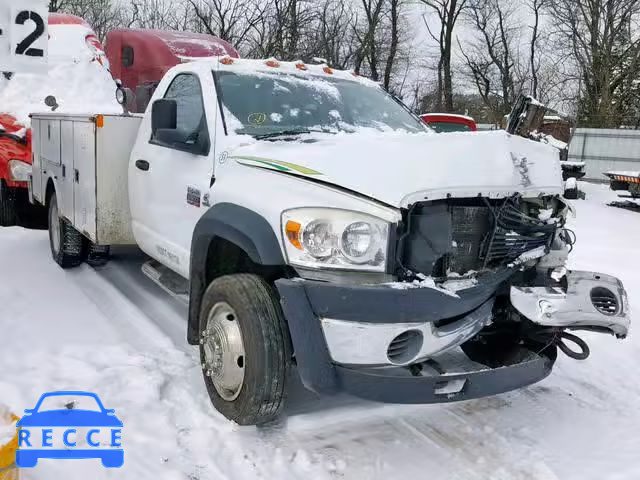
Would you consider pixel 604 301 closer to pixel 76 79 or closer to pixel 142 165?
pixel 142 165

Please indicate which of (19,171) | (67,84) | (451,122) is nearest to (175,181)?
(19,171)

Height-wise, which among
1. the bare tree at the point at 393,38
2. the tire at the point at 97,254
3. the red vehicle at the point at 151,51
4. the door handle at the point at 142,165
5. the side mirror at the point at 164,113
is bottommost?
the tire at the point at 97,254

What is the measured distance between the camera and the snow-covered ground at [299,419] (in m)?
3.10

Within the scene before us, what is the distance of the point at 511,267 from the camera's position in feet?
10.7

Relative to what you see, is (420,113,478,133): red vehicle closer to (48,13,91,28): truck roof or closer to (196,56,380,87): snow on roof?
(196,56,380,87): snow on roof

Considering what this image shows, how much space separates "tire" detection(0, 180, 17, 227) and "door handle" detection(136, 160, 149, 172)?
13.2 feet

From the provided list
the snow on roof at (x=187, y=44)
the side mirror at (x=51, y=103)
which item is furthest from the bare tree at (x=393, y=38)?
the side mirror at (x=51, y=103)

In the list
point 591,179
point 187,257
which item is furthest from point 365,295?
→ point 591,179

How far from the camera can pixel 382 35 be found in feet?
117

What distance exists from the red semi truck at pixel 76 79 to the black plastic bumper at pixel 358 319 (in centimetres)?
430

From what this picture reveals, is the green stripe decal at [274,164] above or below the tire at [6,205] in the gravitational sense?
above

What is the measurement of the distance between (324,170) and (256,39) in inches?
1181

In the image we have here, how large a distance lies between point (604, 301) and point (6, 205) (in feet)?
23.9

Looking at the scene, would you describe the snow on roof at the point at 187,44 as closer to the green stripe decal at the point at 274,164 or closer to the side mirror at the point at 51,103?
the side mirror at the point at 51,103
